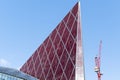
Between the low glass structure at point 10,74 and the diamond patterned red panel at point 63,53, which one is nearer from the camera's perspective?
the low glass structure at point 10,74

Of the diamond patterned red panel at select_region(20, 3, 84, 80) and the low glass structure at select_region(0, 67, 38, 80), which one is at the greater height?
the diamond patterned red panel at select_region(20, 3, 84, 80)

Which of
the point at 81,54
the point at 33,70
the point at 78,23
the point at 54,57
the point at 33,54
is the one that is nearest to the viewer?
the point at 81,54

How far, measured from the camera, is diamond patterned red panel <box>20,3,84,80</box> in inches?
2034

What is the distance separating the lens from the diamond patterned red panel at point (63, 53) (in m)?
51.7

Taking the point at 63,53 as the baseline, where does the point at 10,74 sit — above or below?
below

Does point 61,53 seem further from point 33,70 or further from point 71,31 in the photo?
point 33,70

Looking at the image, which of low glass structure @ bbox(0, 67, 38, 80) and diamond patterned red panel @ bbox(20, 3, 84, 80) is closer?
low glass structure @ bbox(0, 67, 38, 80)

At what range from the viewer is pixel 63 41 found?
60.6 meters

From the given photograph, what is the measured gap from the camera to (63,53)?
58719mm

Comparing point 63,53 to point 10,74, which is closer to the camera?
point 10,74

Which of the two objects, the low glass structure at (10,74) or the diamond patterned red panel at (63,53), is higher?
the diamond patterned red panel at (63,53)

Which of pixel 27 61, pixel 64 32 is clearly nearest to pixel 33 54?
pixel 27 61

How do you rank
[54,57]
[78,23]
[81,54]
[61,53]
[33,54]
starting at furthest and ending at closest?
[33,54] < [54,57] < [61,53] < [78,23] < [81,54]

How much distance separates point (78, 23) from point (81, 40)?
4586 mm
